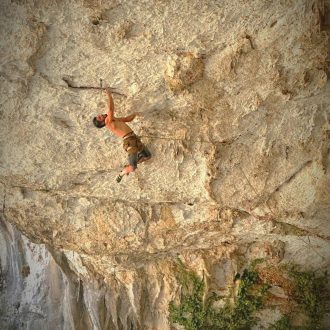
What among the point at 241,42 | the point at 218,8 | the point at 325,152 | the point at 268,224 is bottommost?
the point at 268,224

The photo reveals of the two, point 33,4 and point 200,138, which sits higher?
point 33,4

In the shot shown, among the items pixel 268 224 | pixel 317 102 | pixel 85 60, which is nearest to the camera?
pixel 85 60

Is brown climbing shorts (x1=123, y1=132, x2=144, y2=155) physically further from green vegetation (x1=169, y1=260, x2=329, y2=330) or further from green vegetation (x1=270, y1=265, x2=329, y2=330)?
green vegetation (x1=270, y1=265, x2=329, y2=330)

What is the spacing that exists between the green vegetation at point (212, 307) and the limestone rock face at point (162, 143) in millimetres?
273

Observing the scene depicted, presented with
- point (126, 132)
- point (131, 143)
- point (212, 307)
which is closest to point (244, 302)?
point (212, 307)

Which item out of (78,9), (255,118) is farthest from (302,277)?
(78,9)

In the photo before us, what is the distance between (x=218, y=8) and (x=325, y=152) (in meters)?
3.21

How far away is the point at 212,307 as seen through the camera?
8789 mm

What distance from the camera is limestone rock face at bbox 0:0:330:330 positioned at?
5.54m

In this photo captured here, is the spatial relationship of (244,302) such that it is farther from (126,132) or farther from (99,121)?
(99,121)

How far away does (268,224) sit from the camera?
748 cm

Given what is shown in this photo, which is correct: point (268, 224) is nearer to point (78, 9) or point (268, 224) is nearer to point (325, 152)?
point (325, 152)

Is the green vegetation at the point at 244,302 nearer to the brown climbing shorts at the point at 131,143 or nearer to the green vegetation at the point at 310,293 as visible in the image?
the green vegetation at the point at 310,293

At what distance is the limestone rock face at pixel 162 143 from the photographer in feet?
18.2
